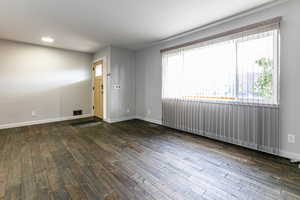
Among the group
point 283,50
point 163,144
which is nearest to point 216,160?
point 163,144

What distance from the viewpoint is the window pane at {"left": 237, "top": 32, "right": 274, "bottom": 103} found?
95.0 inches

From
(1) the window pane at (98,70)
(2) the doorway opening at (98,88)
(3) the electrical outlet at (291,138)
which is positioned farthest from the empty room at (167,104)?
(1) the window pane at (98,70)

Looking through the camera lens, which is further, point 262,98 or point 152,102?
point 152,102

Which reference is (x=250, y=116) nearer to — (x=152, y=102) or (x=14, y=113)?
(x=152, y=102)

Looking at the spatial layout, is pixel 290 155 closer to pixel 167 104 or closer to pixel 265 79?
pixel 265 79

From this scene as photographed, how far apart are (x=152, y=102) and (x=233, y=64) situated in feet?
8.51

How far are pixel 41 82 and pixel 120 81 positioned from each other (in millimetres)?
2500

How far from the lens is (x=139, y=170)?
202 centimetres

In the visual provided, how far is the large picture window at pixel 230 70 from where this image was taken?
2.42 m

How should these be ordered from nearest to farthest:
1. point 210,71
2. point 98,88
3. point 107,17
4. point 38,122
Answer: point 107,17 < point 210,71 < point 38,122 < point 98,88

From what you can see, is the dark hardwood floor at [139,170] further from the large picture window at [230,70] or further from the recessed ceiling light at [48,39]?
the recessed ceiling light at [48,39]

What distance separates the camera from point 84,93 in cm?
555

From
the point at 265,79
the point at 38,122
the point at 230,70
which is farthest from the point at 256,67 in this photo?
the point at 38,122

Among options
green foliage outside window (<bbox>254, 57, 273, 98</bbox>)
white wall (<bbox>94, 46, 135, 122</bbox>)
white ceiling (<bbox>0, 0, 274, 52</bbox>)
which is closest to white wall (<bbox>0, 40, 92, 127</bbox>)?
white ceiling (<bbox>0, 0, 274, 52</bbox>)
